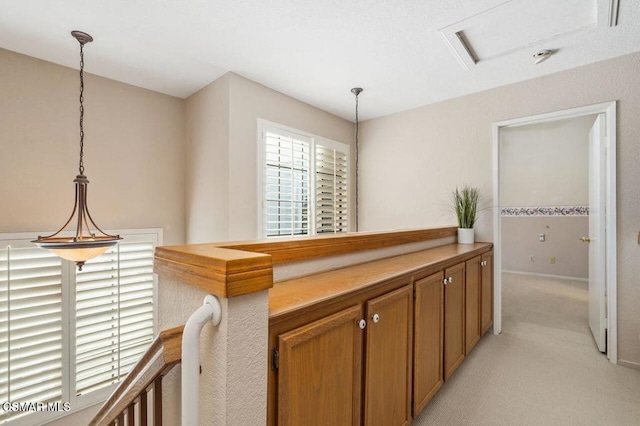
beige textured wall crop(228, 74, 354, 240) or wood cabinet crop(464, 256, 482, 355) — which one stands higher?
beige textured wall crop(228, 74, 354, 240)

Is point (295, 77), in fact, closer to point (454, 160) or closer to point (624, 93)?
point (454, 160)

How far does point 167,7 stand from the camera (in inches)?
72.9

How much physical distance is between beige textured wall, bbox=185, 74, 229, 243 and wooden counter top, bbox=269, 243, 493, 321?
1566mm

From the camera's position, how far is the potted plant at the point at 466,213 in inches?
118

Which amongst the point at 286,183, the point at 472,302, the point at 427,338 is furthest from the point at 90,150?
the point at 472,302

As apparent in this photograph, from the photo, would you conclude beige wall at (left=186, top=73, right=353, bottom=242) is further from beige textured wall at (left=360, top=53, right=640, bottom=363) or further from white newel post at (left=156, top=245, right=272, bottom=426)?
white newel post at (left=156, top=245, right=272, bottom=426)

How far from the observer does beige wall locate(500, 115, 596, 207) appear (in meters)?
5.00

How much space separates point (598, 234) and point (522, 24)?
1.89 m

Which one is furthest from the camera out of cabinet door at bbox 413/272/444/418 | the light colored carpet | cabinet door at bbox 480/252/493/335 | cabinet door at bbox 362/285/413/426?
cabinet door at bbox 480/252/493/335

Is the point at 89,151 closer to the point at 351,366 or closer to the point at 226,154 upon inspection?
the point at 226,154

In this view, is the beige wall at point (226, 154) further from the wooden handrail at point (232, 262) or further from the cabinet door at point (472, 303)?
the cabinet door at point (472, 303)

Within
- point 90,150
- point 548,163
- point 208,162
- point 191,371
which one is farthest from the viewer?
point 548,163

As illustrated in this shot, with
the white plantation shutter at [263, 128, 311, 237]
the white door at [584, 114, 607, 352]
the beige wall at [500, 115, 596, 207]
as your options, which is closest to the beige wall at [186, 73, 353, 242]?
the white plantation shutter at [263, 128, 311, 237]

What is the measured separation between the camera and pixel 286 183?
10.5ft
